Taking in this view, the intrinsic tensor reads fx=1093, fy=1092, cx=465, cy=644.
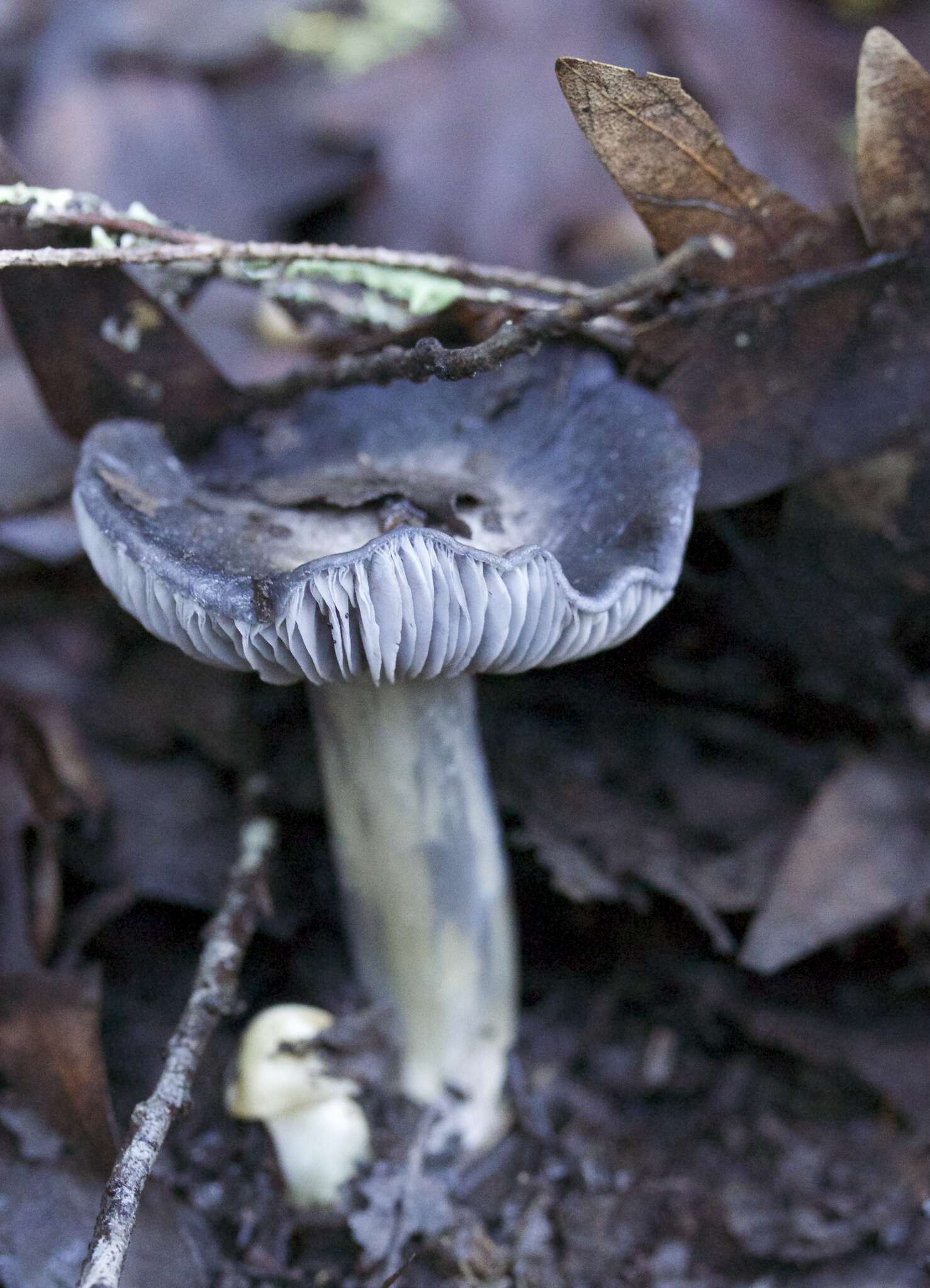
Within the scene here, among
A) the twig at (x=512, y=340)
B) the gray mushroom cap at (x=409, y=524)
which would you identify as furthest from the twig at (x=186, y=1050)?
the twig at (x=512, y=340)

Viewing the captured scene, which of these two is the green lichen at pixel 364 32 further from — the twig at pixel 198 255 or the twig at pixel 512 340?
the twig at pixel 512 340

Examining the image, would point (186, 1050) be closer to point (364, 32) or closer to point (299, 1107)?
point (299, 1107)

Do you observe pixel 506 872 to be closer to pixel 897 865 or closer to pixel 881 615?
pixel 897 865

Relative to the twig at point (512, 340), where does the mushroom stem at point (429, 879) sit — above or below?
below

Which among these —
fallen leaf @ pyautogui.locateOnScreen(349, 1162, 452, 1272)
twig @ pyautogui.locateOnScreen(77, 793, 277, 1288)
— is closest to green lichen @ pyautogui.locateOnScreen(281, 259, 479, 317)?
twig @ pyautogui.locateOnScreen(77, 793, 277, 1288)

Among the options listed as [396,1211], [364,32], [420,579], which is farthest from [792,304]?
[364,32]
